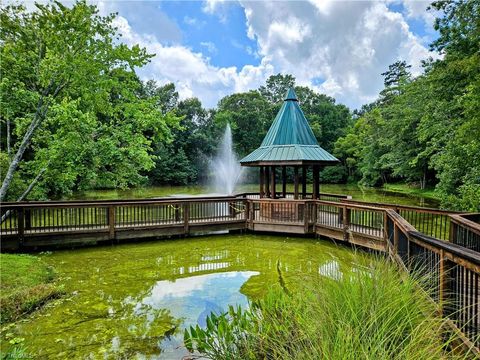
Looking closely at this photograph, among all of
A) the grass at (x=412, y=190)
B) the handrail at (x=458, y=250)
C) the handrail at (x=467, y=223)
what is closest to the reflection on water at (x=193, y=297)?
the handrail at (x=458, y=250)

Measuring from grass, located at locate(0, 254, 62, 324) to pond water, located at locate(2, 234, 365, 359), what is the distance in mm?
191

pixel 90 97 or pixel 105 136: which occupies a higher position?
pixel 90 97

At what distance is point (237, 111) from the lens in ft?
130

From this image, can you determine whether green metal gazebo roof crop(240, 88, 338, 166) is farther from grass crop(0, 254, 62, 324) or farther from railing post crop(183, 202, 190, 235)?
grass crop(0, 254, 62, 324)

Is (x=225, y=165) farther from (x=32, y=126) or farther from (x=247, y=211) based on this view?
(x=32, y=126)

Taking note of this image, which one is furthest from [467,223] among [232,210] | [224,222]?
[232,210]

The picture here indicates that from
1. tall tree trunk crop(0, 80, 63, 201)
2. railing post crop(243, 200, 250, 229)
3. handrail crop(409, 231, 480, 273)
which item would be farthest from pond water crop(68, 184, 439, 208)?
handrail crop(409, 231, 480, 273)

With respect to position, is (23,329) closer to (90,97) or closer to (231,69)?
(90,97)

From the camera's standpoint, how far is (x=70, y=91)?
9133mm

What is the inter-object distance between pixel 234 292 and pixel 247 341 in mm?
3163

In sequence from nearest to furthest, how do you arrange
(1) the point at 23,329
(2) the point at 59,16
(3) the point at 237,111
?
(1) the point at 23,329, (2) the point at 59,16, (3) the point at 237,111

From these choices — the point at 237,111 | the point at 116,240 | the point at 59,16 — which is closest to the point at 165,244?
the point at 116,240

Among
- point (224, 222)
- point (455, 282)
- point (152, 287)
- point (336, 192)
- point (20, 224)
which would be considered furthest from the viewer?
point (336, 192)

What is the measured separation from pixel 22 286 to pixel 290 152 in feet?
27.3
